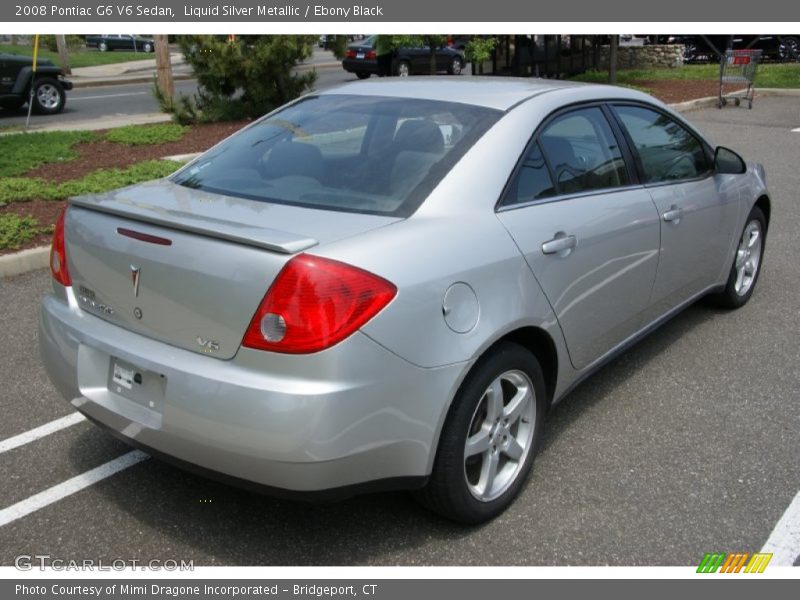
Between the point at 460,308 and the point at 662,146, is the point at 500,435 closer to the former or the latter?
the point at 460,308

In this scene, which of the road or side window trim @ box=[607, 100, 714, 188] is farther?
the road

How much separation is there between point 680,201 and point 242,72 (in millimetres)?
10284

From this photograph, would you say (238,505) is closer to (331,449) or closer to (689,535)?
(331,449)

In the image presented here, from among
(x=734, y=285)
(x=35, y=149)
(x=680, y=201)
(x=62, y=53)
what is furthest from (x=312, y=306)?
(x=62, y=53)

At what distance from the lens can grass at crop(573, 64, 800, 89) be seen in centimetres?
2089

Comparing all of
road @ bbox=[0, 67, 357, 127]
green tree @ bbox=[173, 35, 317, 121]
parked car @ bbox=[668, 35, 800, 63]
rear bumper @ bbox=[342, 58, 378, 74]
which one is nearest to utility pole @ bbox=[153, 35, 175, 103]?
green tree @ bbox=[173, 35, 317, 121]

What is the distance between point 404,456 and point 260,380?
1.80ft

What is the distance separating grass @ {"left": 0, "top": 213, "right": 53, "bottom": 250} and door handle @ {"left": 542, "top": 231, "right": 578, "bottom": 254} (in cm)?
475

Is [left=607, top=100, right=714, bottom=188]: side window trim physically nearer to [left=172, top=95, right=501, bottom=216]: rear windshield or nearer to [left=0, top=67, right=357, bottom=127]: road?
[left=172, top=95, right=501, bottom=216]: rear windshield

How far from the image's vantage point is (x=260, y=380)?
98.0 inches

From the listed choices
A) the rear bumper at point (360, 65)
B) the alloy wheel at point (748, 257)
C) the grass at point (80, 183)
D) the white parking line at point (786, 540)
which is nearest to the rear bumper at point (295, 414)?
the white parking line at point (786, 540)

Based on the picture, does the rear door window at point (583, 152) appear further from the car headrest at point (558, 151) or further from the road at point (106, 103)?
the road at point (106, 103)

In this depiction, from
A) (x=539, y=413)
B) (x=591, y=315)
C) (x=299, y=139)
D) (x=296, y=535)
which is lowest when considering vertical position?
(x=296, y=535)

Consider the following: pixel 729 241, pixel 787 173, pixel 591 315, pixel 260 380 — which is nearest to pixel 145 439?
pixel 260 380
